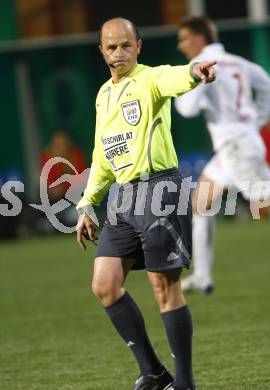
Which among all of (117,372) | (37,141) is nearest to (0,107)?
(37,141)

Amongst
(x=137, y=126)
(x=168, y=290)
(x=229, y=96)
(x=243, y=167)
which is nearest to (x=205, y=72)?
(x=137, y=126)

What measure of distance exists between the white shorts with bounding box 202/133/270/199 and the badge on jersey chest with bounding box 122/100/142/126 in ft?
14.8

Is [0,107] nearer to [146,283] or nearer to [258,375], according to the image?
[146,283]

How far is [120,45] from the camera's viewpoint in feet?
18.6

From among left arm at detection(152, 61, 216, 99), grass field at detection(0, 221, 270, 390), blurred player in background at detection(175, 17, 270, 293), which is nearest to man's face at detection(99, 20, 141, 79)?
left arm at detection(152, 61, 216, 99)

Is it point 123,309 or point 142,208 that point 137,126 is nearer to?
point 142,208

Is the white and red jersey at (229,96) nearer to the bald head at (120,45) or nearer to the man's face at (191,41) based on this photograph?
the man's face at (191,41)

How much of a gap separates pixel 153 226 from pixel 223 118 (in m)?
4.75

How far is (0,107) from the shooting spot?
20.9m

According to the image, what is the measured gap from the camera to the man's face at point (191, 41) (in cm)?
→ 1002

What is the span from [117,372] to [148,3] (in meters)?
18.5

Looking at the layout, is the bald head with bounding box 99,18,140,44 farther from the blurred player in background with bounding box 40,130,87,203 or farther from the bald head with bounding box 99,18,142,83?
the blurred player in background with bounding box 40,130,87,203

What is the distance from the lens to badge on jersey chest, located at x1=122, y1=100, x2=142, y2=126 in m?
5.65

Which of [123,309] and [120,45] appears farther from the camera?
[123,309]
